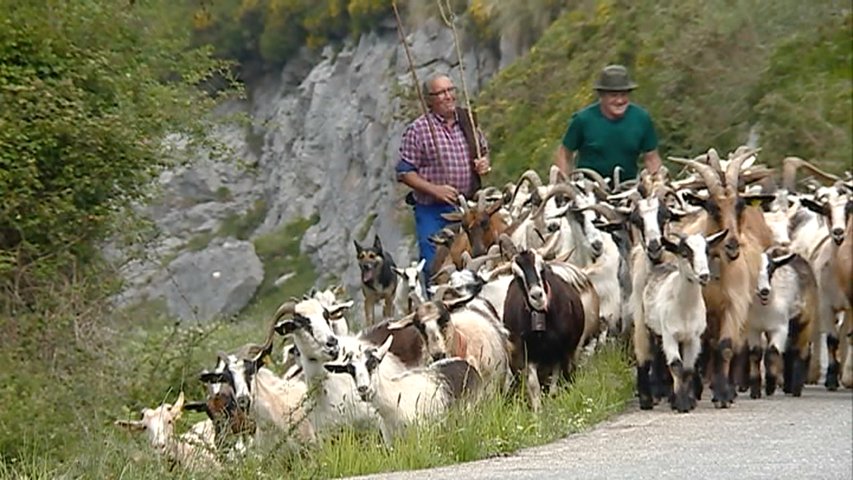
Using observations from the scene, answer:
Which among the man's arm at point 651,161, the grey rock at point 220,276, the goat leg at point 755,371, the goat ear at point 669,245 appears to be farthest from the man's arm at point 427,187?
the grey rock at point 220,276

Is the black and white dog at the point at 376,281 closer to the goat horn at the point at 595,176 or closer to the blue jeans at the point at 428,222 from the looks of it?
the blue jeans at the point at 428,222

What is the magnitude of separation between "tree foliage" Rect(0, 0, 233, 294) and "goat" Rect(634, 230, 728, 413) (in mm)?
5053

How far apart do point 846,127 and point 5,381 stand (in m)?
17.2

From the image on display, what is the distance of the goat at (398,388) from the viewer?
1342 centimetres

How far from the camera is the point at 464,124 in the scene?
1739 centimetres

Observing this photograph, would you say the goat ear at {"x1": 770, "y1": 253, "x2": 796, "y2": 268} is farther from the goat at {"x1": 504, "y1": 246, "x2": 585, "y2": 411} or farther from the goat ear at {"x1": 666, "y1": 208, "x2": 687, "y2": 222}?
the goat at {"x1": 504, "y1": 246, "x2": 585, "y2": 411}

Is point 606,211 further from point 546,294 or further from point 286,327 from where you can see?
point 286,327

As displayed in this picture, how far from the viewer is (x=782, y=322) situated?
639 inches

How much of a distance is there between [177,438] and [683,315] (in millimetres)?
3741

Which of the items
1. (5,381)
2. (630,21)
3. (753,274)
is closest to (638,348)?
(753,274)

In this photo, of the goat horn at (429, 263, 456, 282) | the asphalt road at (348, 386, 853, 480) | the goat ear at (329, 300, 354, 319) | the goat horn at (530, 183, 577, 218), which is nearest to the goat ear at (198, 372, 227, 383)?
the goat ear at (329, 300, 354, 319)

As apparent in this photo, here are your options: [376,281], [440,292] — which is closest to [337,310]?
[440,292]

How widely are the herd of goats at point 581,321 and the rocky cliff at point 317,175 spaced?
2951 cm

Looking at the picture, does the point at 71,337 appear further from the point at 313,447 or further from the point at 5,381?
the point at 313,447
